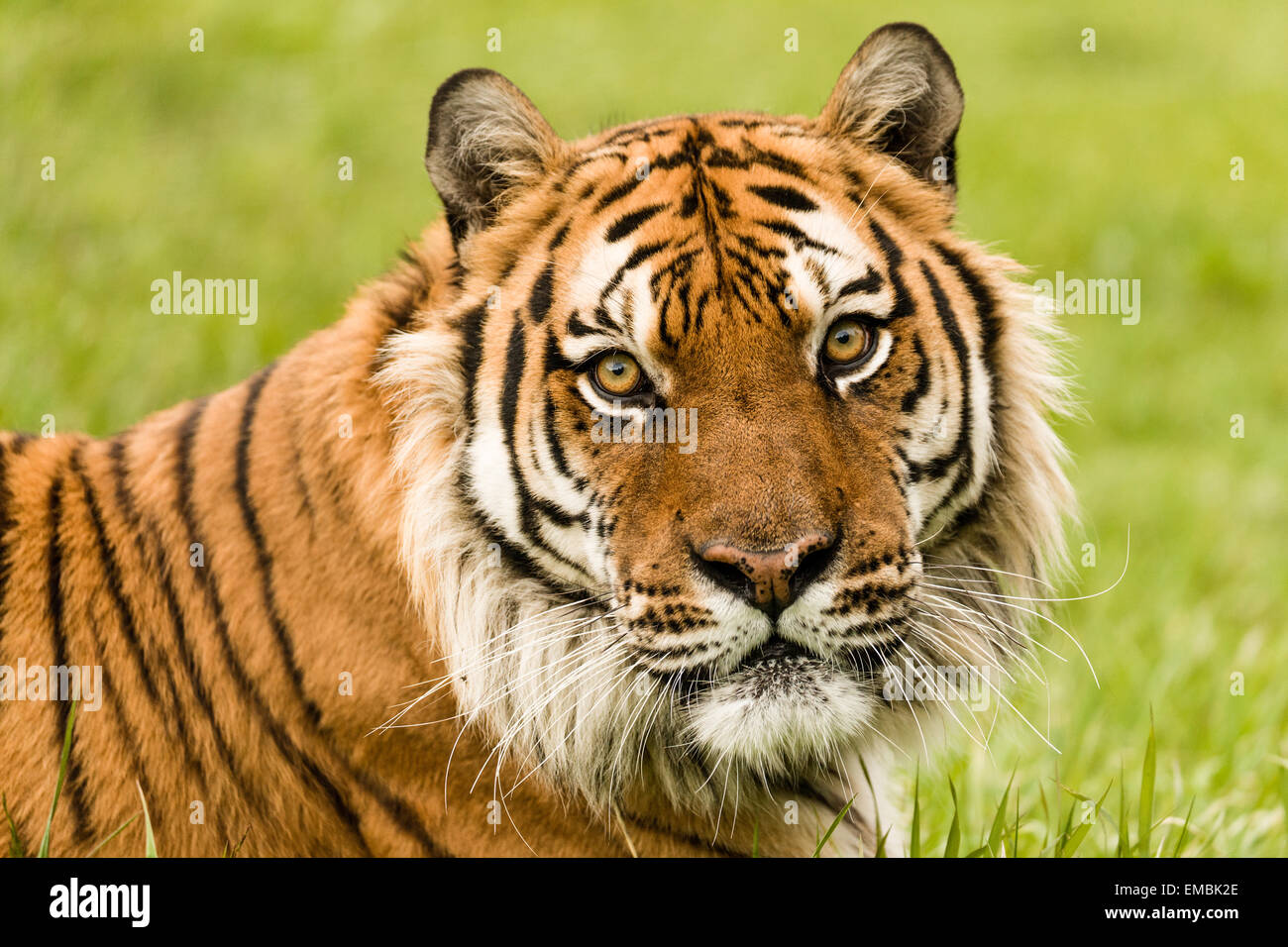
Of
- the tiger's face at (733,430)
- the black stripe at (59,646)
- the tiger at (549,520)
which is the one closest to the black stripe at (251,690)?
the tiger at (549,520)

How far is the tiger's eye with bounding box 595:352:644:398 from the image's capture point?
2504 mm

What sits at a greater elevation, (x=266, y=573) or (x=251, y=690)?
(x=266, y=573)

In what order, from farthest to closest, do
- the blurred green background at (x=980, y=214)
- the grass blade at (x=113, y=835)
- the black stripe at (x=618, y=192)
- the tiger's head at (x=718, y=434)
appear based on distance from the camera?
the blurred green background at (x=980, y=214) → the black stripe at (x=618, y=192) → the grass blade at (x=113, y=835) → the tiger's head at (x=718, y=434)

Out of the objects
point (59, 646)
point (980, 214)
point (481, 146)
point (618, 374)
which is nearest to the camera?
point (618, 374)

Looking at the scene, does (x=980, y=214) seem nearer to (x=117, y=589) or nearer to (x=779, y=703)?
(x=779, y=703)

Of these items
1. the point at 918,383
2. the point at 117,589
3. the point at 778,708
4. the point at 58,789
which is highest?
the point at 918,383

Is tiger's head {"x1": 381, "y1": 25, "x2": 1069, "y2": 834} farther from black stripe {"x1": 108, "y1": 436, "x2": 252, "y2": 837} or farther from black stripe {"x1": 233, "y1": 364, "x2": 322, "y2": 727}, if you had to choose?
black stripe {"x1": 108, "y1": 436, "x2": 252, "y2": 837}

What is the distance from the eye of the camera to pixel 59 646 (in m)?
2.62

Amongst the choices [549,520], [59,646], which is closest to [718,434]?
[549,520]

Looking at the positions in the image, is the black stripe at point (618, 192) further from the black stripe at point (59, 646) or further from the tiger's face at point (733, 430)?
the black stripe at point (59, 646)

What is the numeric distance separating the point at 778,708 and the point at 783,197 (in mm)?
1030

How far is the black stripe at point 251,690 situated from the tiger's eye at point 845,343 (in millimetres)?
1293

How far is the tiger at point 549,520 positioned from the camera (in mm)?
2434

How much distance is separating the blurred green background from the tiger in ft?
2.00
